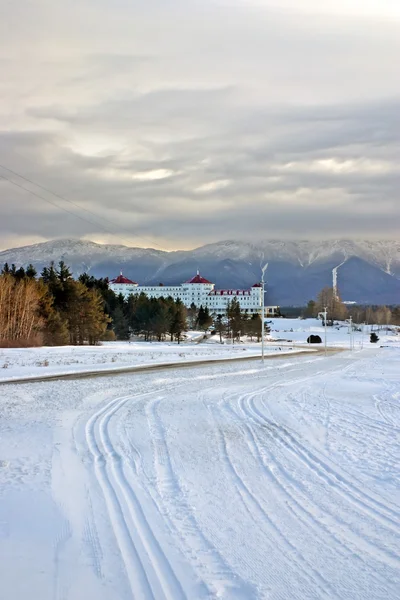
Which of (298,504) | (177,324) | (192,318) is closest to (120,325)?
(177,324)

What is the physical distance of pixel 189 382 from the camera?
91.1 ft

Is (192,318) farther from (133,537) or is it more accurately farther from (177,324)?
(133,537)

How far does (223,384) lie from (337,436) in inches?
525

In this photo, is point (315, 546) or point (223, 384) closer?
point (315, 546)

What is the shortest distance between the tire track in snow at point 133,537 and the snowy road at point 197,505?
0.07ft

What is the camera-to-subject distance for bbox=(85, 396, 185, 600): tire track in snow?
564 cm

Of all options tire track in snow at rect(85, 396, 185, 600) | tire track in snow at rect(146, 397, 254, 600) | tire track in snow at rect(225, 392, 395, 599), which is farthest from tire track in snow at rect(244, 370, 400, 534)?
tire track in snow at rect(85, 396, 185, 600)

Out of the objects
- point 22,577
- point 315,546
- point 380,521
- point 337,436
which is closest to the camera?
point 22,577

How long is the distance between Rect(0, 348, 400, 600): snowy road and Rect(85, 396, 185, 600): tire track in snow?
21 mm

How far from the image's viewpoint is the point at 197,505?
8.31m

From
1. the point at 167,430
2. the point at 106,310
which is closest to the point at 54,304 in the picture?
the point at 106,310

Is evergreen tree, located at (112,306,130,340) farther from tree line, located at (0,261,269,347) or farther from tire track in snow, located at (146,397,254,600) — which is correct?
tire track in snow, located at (146,397,254,600)

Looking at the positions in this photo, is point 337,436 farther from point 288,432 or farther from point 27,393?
point 27,393

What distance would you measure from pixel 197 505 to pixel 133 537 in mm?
1618
